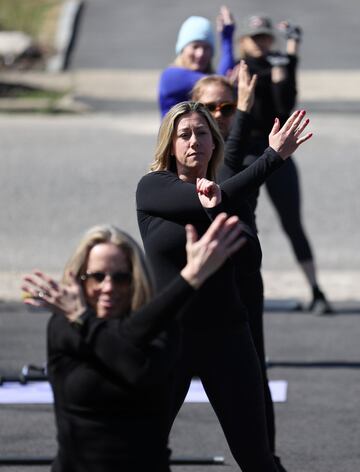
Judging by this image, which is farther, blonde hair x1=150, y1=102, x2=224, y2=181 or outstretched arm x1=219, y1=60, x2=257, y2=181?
outstretched arm x1=219, y1=60, x2=257, y2=181

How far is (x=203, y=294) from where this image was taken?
16.4ft

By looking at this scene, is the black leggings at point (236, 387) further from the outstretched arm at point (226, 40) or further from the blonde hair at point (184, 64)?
the outstretched arm at point (226, 40)

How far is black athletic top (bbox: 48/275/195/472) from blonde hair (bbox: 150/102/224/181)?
4.72 ft

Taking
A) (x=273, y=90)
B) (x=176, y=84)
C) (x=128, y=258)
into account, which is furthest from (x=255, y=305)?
(x=273, y=90)

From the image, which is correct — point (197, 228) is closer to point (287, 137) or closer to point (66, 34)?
point (287, 137)

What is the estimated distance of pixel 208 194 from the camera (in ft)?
16.4

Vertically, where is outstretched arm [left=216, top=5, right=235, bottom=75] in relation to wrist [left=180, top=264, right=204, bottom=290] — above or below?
above

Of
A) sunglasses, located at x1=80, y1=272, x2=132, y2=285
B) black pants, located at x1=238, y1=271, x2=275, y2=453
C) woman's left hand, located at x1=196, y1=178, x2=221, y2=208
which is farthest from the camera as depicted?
black pants, located at x1=238, y1=271, x2=275, y2=453

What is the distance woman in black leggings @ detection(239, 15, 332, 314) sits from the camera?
27.3 ft

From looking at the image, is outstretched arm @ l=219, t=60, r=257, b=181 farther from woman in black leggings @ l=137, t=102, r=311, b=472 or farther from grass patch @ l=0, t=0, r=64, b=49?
grass patch @ l=0, t=0, r=64, b=49

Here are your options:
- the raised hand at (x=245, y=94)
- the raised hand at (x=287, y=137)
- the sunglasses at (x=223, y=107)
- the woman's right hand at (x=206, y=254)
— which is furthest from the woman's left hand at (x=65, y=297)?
the sunglasses at (x=223, y=107)

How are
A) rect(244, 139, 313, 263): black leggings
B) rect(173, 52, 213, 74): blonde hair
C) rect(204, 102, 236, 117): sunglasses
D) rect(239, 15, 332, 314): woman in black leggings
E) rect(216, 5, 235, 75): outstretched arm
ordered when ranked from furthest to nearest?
rect(244, 139, 313, 263): black leggings → rect(216, 5, 235, 75): outstretched arm → rect(239, 15, 332, 314): woman in black leggings → rect(173, 52, 213, 74): blonde hair → rect(204, 102, 236, 117): sunglasses

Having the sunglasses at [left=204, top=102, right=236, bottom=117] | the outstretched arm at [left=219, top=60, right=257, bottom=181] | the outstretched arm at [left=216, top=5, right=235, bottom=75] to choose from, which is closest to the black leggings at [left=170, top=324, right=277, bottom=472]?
the outstretched arm at [left=219, top=60, right=257, bottom=181]

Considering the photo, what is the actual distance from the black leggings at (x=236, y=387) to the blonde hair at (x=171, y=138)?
0.70 m
